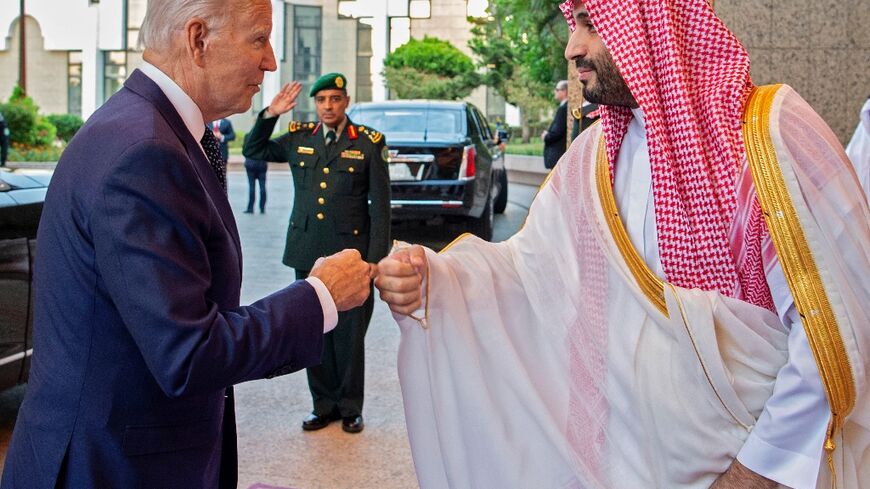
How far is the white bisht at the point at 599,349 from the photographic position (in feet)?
6.88

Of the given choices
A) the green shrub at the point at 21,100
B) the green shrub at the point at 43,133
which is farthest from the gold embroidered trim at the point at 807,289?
the green shrub at the point at 43,133

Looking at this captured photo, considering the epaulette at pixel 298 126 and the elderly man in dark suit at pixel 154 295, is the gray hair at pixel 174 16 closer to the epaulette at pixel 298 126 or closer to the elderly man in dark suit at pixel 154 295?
the elderly man in dark suit at pixel 154 295

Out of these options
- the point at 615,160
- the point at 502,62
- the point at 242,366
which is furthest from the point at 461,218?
the point at 502,62

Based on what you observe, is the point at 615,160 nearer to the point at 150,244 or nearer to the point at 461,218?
the point at 150,244

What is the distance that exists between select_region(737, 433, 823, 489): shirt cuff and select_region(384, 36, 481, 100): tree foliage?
43303mm

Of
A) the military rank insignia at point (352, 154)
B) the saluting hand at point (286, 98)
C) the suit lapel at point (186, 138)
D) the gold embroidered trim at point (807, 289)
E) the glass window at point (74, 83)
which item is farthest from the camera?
the glass window at point (74, 83)

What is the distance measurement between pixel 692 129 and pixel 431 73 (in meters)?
44.3

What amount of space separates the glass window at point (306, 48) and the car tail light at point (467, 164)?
4502 centimetres

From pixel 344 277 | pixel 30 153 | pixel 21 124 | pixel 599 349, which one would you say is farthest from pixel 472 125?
pixel 21 124

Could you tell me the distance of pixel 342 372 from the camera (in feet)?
18.0

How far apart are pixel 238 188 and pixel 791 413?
21.3 m

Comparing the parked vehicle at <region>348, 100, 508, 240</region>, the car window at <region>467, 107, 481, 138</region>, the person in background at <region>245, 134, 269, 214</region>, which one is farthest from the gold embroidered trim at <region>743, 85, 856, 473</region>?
the person in background at <region>245, 134, 269, 214</region>

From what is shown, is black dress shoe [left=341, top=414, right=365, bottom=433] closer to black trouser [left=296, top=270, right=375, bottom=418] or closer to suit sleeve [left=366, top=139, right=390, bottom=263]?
black trouser [left=296, top=270, right=375, bottom=418]

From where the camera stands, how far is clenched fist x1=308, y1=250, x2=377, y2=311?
2086 millimetres
